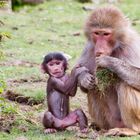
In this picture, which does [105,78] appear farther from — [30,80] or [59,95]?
[30,80]

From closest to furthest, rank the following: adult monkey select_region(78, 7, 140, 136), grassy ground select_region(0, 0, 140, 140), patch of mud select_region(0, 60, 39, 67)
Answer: adult monkey select_region(78, 7, 140, 136), grassy ground select_region(0, 0, 140, 140), patch of mud select_region(0, 60, 39, 67)

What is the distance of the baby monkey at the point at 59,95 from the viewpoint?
805 cm

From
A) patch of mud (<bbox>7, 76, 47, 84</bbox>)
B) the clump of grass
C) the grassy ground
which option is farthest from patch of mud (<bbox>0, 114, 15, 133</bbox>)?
patch of mud (<bbox>7, 76, 47, 84</bbox>)

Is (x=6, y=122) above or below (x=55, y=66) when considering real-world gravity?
below

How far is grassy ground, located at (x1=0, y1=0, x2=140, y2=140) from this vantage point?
28.2 feet

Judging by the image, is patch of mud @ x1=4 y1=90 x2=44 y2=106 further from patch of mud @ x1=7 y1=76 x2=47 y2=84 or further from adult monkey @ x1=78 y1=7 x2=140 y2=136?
adult monkey @ x1=78 y1=7 x2=140 y2=136

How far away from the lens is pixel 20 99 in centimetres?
1021

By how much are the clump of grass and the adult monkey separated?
6 cm

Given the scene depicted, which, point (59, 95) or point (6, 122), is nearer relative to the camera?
point (59, 95)

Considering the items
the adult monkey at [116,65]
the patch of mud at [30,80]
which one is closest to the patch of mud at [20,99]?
the patch of mud at [30,80]

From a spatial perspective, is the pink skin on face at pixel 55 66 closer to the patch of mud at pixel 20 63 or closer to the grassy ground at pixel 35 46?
the grassy ground at pixel 35 46

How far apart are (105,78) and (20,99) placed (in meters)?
2.54

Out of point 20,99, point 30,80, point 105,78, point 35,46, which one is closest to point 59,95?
point 105,78

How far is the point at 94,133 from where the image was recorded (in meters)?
7.92
